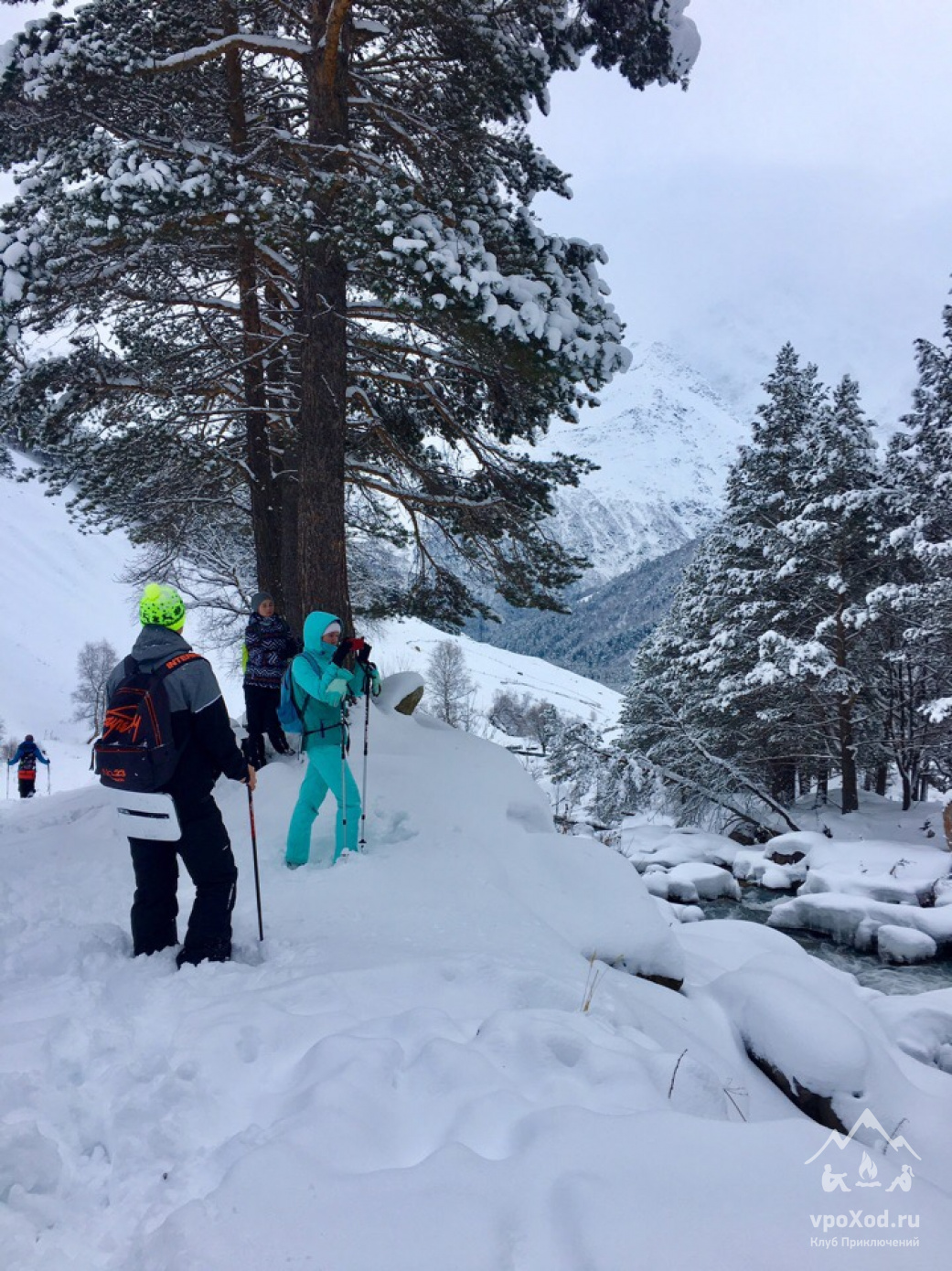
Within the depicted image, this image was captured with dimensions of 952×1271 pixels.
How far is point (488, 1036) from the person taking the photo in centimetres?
289

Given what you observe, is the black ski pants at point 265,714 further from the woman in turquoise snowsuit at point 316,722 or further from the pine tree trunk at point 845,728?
the pine tree trunk at point 845,728

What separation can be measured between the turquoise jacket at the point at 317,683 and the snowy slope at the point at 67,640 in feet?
123

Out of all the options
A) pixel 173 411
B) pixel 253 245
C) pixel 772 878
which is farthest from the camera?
pixel 772 878

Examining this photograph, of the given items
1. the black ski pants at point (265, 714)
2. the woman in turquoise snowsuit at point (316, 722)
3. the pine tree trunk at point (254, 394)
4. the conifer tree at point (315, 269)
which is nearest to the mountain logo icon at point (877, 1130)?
the woman in turquoise snowsuit at point (316, 722)

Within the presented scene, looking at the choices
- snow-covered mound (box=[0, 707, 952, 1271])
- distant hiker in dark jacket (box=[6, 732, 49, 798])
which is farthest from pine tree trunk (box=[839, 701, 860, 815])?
distant hiker in dark jacket (box=[6, 732, 49, 798])

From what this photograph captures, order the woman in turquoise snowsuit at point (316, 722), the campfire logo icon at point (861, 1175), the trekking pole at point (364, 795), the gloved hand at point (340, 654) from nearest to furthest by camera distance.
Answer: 1. the campfire logo icon at point (861, 1175)
2. the woman in turquoise snowsuit at point (316, 722)
3. the gloved hand at point (340, 654)
4. the trekking pole at point (364, 795)

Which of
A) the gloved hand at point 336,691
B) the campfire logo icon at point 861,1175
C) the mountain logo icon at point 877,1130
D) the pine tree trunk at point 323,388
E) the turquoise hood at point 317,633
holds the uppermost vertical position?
the pine tree trunk at point 323,388

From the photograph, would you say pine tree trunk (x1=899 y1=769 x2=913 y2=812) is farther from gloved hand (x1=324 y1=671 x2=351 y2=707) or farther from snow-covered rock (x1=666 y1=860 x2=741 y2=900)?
gloved hand (x1=324 y1=671 x2=351 y2=707)

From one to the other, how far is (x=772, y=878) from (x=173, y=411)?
11.9m

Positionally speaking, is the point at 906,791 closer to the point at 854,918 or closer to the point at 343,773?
the point at 854,918

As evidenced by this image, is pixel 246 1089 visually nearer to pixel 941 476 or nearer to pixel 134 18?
pixel 134 18

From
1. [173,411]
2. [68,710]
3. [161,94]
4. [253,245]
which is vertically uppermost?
[161,94]

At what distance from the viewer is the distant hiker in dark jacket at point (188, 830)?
3.65 m

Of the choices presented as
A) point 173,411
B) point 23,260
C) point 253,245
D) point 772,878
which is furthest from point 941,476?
point 23,260
